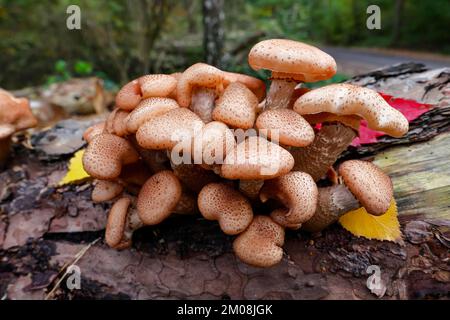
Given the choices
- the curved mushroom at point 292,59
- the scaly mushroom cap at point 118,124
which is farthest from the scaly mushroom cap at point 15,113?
the curved mushroom at point 292,59

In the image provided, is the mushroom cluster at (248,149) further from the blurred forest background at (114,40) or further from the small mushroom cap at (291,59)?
the blurred forest background at (114,40)

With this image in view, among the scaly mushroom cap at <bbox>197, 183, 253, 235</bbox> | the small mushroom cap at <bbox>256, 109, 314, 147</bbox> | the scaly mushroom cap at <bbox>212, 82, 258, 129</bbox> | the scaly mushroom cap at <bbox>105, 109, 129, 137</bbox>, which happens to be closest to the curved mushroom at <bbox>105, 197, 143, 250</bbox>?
the scaly mushroom cap at <bbox>105, 109, 129, 137</bbox>

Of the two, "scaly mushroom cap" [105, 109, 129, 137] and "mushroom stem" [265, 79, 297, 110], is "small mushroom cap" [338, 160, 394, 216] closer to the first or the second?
"mushroom stem" [265, 79, 297, 110]

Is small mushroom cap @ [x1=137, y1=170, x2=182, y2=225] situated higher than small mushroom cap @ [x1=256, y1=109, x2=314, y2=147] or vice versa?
small mushroom cap @ [x1=256, y1=109, x2=314, y2=147]

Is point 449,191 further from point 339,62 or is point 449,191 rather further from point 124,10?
point 339,62

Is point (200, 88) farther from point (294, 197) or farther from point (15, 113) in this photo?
point (15, 113)

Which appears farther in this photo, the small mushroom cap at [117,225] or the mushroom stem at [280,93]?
the small mushroom cap at [117,225]

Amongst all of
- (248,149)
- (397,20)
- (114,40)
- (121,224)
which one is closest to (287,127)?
(248,149)
